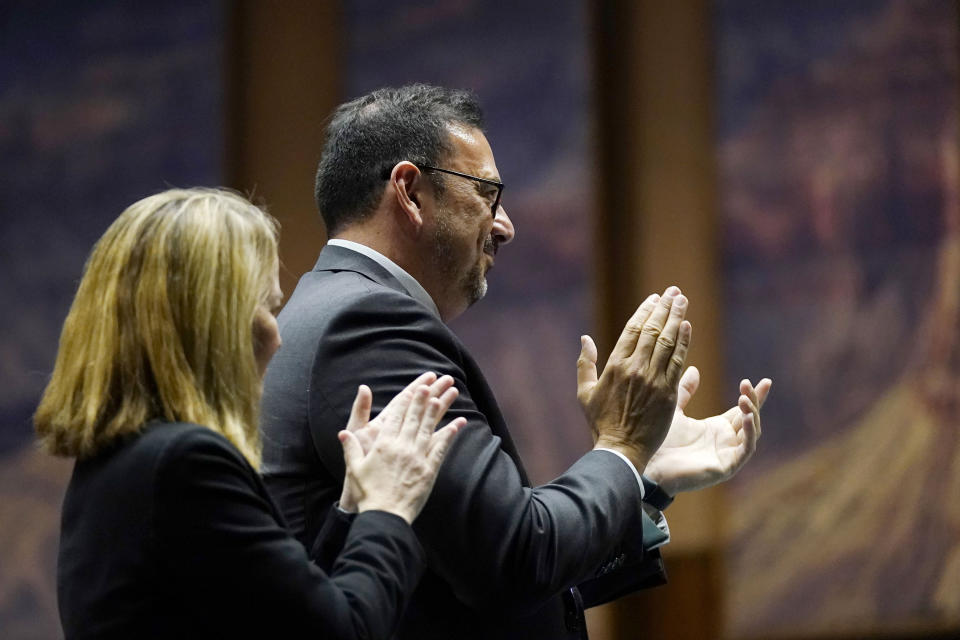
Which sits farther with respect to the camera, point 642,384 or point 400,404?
point 642,384

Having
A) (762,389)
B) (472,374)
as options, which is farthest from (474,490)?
(762,389)

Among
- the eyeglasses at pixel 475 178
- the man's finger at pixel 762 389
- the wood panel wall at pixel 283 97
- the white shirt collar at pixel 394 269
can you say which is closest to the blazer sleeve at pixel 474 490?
the white shirt collar at pixel 394 269

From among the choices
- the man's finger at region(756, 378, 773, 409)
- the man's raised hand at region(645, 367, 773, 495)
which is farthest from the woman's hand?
the man's finger at region(756, 378, 773, 409)

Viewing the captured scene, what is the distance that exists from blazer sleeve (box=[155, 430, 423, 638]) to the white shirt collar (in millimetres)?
695

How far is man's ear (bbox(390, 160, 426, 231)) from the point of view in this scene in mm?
2113

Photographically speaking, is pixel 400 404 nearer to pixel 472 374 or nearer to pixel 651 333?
pixel 472 374

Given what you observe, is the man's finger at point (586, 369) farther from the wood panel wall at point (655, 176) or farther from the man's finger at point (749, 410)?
the wood panel wall at point (655, 176)

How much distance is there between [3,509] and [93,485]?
384 cm

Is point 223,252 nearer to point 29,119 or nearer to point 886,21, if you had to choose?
point 29,119

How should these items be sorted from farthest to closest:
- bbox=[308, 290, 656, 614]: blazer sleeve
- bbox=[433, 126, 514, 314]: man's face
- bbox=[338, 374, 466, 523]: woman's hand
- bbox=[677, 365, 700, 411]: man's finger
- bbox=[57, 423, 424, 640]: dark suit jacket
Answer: bbox=[677, 365, 700, 411]: man's finger → bbox=[433, 126, 514, 314]: man's face → bbox=[308, 290, 656, 614]: blazer sleeve → bbox=[338, 374, 466, 523]: woman's hand → bbox=[57, 423, 424, 640]: dark suit jacket

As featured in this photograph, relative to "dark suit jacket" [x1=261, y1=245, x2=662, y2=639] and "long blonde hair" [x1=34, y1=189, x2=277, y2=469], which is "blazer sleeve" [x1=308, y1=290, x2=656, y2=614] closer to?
"dark suit jacket" [x1=261, y1=245, x2=662, y2=639]

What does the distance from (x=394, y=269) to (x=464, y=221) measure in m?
0.16

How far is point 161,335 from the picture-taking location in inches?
57.6

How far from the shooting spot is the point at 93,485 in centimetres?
140
